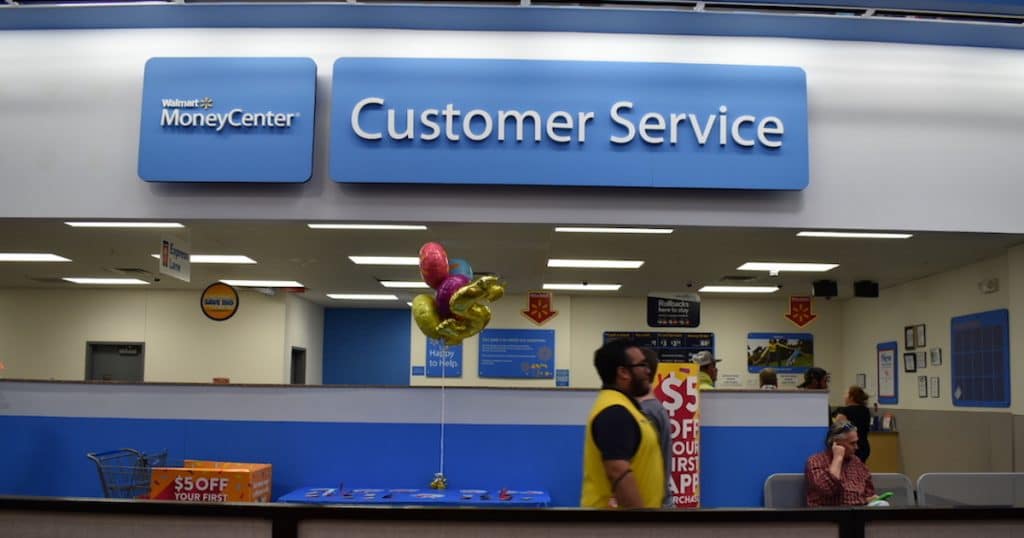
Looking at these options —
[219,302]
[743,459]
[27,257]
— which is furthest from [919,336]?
[27,257]

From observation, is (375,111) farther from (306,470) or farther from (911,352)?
(911,352)

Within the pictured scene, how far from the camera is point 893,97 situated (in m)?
8.06

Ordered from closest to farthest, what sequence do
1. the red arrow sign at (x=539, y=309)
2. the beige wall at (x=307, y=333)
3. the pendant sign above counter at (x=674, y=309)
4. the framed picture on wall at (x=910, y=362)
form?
the pendant sign above counter at (x=674, y=309), the framed picture on wall at (x=910, y=362), the red arrow sign at (x=539, y=309), the beige wall at (x=307, y=333)

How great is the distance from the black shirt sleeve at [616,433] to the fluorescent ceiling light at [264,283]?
33.3 ft

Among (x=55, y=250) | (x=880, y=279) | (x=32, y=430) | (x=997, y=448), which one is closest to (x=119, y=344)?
(x=55, y=250)

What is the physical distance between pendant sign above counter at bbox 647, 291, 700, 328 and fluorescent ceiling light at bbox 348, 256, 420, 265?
286cm

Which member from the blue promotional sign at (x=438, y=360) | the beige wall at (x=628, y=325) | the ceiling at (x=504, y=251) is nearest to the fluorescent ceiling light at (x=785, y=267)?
the ceiling at (x=504, y=251)

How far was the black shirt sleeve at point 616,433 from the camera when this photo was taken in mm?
3857

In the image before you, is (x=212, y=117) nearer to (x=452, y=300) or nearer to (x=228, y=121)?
(x=228, y=121)

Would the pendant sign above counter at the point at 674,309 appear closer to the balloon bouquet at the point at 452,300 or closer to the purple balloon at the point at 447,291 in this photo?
the balloon bouquet at the point at 452,300

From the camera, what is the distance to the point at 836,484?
6496 mm

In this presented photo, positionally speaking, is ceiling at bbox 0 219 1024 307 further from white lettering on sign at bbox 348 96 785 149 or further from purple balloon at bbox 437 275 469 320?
purple balloon at bbox 437 275 469 320

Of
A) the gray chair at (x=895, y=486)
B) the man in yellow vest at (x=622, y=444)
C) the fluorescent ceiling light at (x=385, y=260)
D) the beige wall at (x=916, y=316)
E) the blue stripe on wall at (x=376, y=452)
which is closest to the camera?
the man in yellow vest at (x=622, y=444)

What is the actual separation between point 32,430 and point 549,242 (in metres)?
4.76
